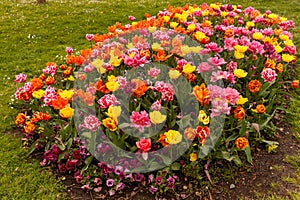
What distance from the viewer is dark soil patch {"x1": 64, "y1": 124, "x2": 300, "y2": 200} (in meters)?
4.00

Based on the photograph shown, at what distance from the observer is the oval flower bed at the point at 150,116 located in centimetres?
399

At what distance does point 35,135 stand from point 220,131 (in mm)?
2760

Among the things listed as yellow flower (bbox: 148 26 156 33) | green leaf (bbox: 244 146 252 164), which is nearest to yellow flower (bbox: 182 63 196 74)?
green leaf (bbox: 244 146 252 164)

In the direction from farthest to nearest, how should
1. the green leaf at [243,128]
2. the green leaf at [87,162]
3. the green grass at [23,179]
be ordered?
1. the green leaf at [243,128]
2. the green leaf at [87,162]
3. the green grass at [23,179]

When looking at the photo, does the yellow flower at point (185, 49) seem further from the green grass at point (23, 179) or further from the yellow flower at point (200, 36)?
the green grass at point (23, 179)

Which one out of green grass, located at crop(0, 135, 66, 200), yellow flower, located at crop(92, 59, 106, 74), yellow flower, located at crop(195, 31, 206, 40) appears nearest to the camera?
green grass, located at crop(0, 135, 66, 200)

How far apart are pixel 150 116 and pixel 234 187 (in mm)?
1445

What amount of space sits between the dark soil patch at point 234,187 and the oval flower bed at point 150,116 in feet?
0.37

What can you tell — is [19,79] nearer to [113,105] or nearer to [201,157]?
[113,105]

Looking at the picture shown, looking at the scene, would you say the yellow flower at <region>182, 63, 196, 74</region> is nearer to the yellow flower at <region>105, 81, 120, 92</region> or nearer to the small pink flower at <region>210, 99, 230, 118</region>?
the small pink flower at <region>210, 99, 230, 118</region>

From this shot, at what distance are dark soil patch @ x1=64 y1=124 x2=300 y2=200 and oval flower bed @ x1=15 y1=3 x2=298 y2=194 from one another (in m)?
0.11

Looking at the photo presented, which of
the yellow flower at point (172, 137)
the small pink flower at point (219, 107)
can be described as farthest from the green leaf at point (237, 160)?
the yellow flower at point (172, 137)

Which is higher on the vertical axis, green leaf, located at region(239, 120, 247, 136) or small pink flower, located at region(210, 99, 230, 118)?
small pink flower, located at region(210, 99, 230, 118)

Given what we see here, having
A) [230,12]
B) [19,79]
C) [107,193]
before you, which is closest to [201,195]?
[107,193]
